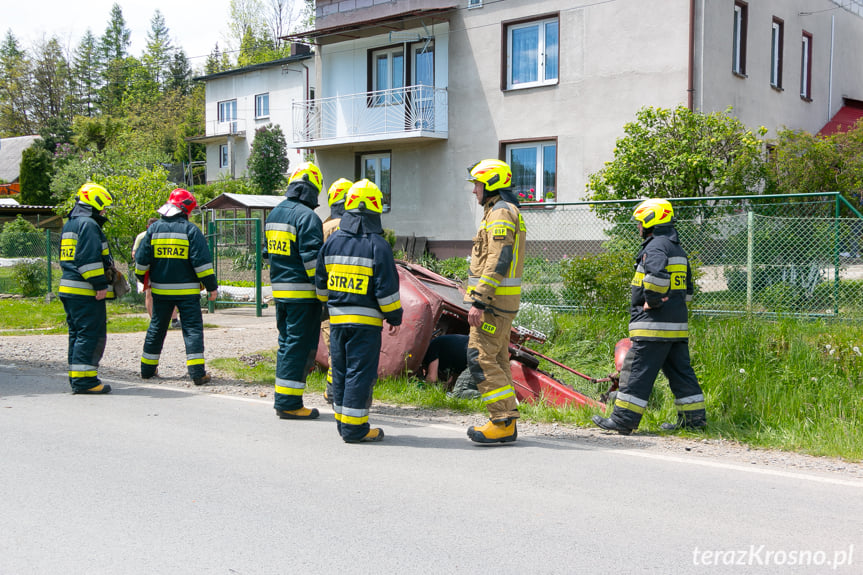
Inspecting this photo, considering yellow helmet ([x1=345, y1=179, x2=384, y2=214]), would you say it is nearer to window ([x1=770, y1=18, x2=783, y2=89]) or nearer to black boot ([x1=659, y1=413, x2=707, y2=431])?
black boot ([x1=659, y1=413, x2=707, y2=431])

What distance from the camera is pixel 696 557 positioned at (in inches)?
148

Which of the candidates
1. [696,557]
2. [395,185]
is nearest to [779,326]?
[696,557]

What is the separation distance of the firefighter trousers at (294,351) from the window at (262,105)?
108ft

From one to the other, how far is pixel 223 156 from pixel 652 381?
39862mm

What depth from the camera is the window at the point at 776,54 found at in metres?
20.1

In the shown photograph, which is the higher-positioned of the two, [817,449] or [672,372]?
[672,372]

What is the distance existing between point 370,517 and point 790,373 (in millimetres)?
5206

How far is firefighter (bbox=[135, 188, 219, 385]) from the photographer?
8195mm

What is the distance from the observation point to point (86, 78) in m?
76.2

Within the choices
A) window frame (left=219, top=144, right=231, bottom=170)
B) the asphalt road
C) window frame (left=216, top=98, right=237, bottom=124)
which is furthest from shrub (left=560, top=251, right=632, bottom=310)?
window frame (left=219, top=144, right=231, bottom=170)

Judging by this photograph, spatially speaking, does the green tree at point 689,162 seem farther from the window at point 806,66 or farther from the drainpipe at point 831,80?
the drainpipe at point 831,80

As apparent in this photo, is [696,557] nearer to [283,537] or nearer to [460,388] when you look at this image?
[283,537]

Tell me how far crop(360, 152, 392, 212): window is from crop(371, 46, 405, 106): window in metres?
1.69

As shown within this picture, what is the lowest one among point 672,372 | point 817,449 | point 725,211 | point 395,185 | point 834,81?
point 817,449
